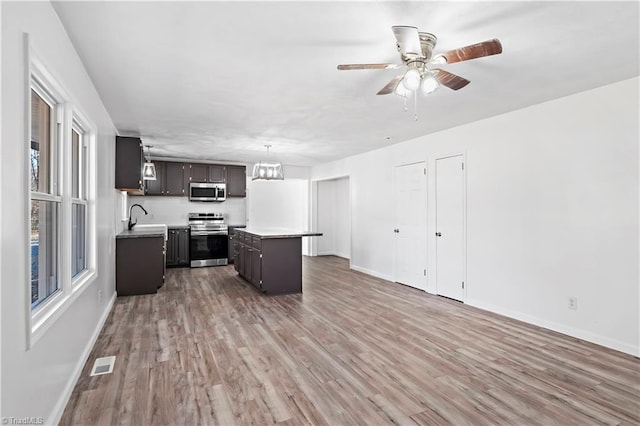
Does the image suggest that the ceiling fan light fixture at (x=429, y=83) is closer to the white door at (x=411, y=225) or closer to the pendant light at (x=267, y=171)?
the white door at (x=411, y=225)

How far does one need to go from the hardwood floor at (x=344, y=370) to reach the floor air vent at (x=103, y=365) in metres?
0.06

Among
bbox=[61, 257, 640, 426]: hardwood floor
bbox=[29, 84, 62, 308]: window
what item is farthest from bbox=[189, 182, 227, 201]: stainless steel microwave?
bbox=[29, 84, 62, 308]: window

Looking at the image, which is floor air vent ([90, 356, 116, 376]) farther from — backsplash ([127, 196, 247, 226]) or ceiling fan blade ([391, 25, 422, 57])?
backsplash ([127, 196, 247, 226])

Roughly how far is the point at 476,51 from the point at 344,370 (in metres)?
2.45

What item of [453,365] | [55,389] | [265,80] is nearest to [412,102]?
[265,80]

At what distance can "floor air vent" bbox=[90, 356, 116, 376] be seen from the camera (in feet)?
8.91

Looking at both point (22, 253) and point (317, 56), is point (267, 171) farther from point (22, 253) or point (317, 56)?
point (22, 253)

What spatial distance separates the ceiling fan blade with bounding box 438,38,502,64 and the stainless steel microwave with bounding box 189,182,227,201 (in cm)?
660

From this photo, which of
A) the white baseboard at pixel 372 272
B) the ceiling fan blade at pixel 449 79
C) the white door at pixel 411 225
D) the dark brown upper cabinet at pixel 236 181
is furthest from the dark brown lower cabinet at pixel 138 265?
the ceiling fan blade at pixel 449 79

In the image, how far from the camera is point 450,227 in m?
4.95

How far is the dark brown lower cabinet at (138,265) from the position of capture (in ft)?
16.5

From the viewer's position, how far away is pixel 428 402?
7.59ft

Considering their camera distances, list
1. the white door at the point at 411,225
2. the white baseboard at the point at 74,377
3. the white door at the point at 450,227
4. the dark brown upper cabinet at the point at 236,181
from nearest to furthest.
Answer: the white baseboard at the point at 74,377 → the white door at the point at 450,227 → the white door at the point at 411,225 → the dark brown upper cabinet at the point at 236,181

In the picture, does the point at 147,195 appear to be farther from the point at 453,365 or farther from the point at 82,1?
the point at 453,365
